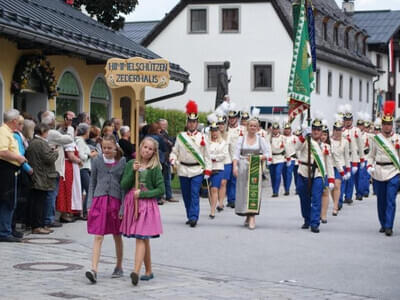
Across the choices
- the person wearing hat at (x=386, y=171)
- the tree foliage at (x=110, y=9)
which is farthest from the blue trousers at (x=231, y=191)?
the tree foliage at (x=110, y=9)

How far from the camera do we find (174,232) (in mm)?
14375

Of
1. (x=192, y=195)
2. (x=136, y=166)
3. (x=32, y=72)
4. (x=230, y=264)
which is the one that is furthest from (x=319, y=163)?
(x=32, y=72)

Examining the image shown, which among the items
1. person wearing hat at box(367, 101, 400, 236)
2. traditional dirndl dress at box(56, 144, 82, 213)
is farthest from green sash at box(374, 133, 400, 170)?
traditional dirndl dress at box(56, 144, 82, 213)

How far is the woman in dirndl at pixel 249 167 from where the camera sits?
1561 cm

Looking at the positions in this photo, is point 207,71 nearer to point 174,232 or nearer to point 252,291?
point 174,232

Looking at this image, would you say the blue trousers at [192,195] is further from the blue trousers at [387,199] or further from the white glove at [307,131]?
the blue trousers at [387,199]

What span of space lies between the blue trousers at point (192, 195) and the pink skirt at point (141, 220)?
5.71 metres

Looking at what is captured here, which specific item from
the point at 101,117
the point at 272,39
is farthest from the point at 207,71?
the point at 101,117

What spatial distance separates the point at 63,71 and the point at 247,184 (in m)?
6.48

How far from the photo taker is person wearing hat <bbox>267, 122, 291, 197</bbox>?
23.9 m

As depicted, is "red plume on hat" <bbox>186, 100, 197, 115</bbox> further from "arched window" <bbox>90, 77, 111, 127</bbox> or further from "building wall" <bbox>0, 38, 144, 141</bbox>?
"arched window" <bbox>90, 77, 111, 127</bbox>

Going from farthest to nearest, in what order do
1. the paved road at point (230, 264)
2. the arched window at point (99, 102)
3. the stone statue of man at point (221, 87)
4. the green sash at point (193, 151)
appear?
1. the stone statue of man at point (221, 87)
2. the arched window at point (99, 102)
3. the green sash at point (193, 151)
4. the paved road at point (230, 264)

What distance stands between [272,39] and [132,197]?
1566 inches

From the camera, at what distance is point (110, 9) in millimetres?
35438
